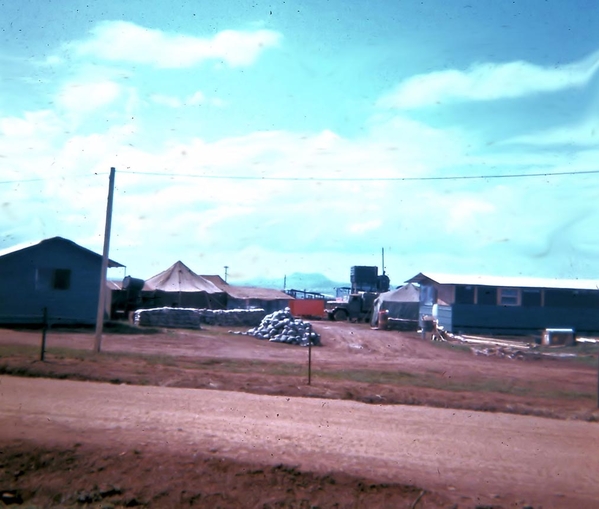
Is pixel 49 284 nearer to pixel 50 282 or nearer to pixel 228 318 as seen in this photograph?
pixel 50 282

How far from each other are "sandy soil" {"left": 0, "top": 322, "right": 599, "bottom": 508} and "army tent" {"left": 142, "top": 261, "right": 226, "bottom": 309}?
26218 millimetres

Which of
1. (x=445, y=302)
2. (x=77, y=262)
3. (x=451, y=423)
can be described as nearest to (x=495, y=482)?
(x=451, y=423)

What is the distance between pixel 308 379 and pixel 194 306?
29.5 m

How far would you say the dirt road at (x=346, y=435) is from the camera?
8.60 metres

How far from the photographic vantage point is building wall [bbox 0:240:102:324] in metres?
29.7

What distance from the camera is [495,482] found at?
27.7ft

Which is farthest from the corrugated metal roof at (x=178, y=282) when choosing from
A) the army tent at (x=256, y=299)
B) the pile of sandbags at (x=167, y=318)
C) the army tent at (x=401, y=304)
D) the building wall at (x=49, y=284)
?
the building wall at (x=49, y=284)

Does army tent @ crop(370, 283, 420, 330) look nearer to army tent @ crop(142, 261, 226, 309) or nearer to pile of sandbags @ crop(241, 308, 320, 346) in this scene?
army tent @ crop(142, 261, 226, 309)

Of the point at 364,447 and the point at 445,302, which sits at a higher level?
the point at 445,302

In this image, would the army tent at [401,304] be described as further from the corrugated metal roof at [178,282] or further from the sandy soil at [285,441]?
the sandy soil at [285,441]

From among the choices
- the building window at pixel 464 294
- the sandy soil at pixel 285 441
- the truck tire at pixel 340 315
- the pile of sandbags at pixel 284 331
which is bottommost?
the sandy soil at pixel 285 441

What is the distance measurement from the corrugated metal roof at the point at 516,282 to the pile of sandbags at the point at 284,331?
9272 mm

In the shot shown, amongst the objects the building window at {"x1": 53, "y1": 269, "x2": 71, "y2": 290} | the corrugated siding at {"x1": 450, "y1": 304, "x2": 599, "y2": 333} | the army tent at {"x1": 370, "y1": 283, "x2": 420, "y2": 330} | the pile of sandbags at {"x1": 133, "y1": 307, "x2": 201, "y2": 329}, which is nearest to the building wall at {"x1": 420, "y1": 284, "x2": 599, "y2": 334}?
the corrugated siding at {"x1": 450, "y1": 304, "x2": 599, "y2": 333}

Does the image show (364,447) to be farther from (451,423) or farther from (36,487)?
(36,487)
